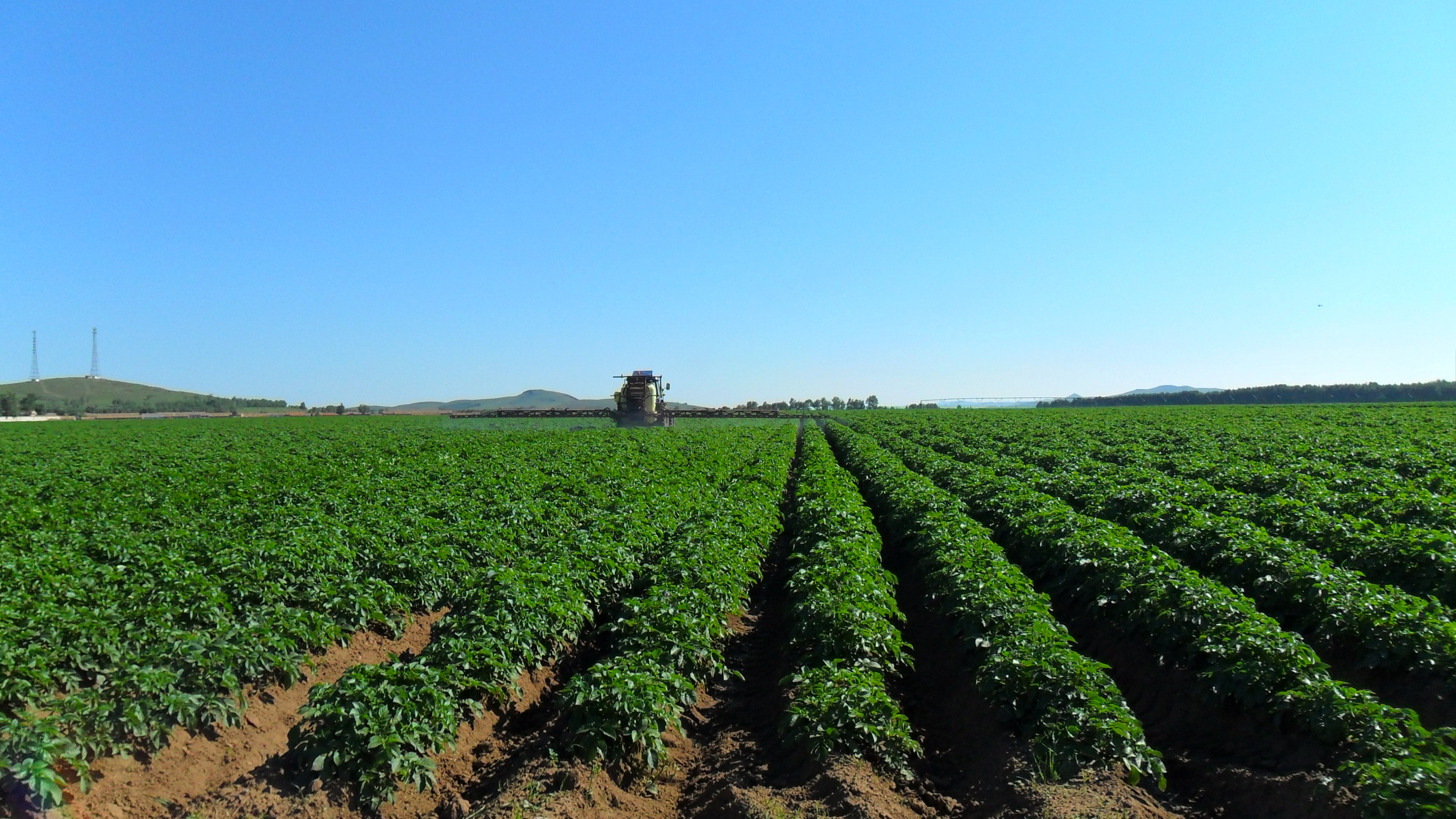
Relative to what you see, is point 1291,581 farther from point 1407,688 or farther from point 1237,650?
point 1237,650

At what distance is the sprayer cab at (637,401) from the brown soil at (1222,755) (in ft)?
141

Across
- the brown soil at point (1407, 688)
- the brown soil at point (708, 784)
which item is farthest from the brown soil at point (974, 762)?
the brown soil at point (1407, 688)

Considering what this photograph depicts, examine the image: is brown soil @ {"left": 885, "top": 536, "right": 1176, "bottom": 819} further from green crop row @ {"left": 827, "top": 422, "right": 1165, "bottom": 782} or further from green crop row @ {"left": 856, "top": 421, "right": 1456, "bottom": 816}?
green crop row @ {"left": 856, "top": 421, "right": 1456, "bottom": 816}

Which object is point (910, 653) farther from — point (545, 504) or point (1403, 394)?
point (1403, 394)

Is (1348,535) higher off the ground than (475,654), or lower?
higher

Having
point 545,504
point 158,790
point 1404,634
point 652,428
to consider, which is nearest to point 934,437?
point 652,428

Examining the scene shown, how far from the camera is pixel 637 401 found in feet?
164

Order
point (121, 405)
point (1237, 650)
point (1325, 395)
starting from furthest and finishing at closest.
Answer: point (121, 405), point (1325, 395), point (1237, 650)

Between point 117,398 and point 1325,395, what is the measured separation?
23419 centimetres

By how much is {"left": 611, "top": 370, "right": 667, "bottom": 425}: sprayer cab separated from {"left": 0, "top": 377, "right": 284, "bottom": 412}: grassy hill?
365 feet

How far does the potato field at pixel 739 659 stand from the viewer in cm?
531

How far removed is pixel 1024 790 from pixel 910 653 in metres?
4.12

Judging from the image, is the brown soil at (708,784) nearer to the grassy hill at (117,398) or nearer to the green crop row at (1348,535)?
the green crop row at (1348,535)

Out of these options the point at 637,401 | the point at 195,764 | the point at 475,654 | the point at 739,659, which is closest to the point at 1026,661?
the point at 739,659
